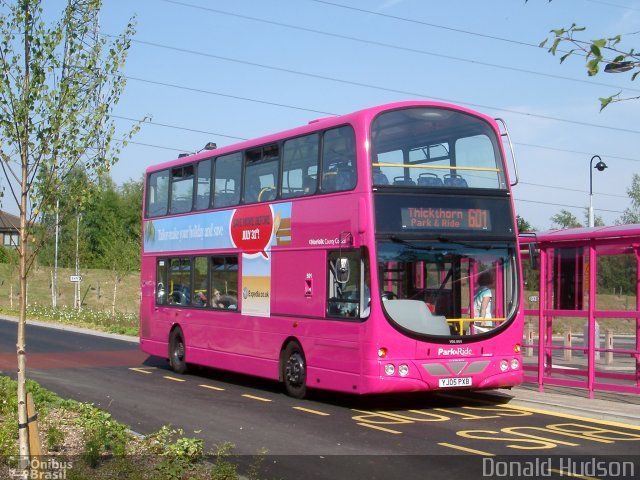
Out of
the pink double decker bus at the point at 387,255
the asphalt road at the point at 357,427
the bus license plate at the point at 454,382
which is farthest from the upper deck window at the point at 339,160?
the asphalt road at the point at 357,427

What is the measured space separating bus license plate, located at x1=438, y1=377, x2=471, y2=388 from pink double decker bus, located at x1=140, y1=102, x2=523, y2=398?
23 millimetres

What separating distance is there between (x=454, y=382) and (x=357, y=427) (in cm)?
208

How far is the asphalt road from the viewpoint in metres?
9.77

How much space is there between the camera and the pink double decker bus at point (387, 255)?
13922mm

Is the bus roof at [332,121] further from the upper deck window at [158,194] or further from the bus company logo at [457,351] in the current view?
the bus company logo at [457,351]

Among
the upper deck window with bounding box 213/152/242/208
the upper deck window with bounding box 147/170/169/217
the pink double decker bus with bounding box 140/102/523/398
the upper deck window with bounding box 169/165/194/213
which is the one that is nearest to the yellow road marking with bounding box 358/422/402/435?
the pink double decker bus with bounding box 140/102/523/398

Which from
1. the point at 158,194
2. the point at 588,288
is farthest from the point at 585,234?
the point at 158,194

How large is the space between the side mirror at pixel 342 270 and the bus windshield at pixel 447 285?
1.69ft

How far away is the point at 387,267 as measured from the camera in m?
13.9

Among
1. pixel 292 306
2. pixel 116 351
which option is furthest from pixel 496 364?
pixel 116 351

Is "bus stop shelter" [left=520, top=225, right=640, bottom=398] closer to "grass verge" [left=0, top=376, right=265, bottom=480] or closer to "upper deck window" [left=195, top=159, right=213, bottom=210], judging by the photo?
"upper deck window" [left=195, top=159, right=213, bottom=210]

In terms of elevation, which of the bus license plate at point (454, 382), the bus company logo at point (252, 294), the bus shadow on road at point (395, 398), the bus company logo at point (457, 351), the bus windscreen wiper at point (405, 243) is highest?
the bus windscreen wiper at point (405, 243)

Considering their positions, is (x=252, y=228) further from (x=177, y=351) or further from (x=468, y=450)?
(x=468, y=450)

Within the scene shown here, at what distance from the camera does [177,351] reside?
2078cm
